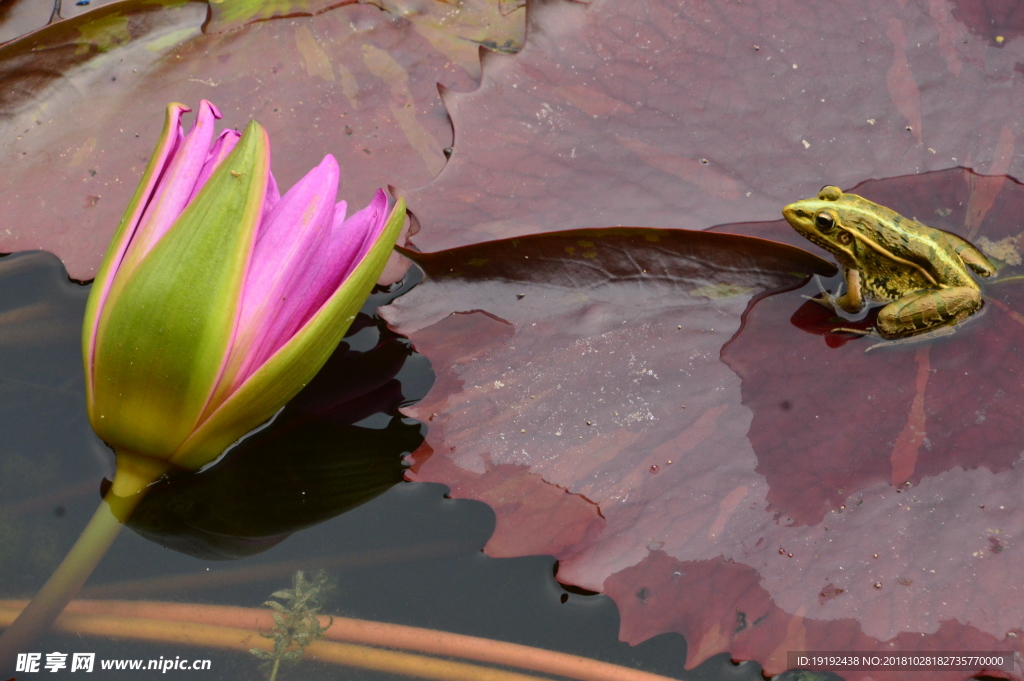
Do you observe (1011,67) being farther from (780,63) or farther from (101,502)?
(101,502)

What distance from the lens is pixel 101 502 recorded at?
1.81m

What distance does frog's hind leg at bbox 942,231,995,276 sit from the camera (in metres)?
1.88

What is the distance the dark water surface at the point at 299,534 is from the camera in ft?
5.87

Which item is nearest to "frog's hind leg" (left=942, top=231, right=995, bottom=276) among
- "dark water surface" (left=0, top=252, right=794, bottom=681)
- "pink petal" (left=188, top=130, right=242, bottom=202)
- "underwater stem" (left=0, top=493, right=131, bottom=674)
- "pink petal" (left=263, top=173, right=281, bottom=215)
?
"dark water surface" (left=0, top=252, right=794, bottom=681)

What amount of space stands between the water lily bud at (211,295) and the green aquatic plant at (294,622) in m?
0.39

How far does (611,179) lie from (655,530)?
951 mm

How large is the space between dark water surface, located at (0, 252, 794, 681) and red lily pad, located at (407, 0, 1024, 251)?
629 mm

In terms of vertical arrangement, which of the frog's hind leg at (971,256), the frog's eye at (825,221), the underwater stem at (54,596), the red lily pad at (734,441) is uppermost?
the frog's eye at (825,221)

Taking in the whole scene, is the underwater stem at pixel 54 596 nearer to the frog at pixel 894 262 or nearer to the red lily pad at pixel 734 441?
the red lily pad at pixel 734 441

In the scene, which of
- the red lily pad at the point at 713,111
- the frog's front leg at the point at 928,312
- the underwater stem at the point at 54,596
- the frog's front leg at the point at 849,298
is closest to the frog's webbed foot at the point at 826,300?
the frog's front leg at the point at 849,298

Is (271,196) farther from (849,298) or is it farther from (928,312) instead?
(928,312)

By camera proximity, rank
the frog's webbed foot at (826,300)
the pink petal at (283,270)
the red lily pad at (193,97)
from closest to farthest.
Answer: the pink petal at (283,270)
the frog's webbed foot at (826,300)
the red lily pad at (193,97)

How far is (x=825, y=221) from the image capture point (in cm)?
186

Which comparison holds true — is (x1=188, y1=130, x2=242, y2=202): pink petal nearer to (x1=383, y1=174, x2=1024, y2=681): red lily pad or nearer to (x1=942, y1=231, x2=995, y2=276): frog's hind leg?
(x1=383, y1=174, x2=1024, y2=681): red lily pad
